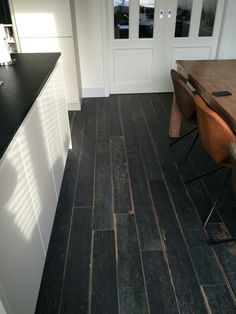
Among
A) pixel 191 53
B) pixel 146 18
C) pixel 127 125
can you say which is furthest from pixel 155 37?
pixel 127 125

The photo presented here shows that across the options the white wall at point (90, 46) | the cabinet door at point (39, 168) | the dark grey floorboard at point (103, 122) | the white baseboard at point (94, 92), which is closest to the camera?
the cabinet door at point (39, 168)

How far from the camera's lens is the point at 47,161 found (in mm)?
1771

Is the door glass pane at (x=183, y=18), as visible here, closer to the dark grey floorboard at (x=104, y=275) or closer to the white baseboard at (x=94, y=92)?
the white baseboard at (x=94, y=92)

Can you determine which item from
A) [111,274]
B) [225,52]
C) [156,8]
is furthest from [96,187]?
[225,52]

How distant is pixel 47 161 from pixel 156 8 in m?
3.02

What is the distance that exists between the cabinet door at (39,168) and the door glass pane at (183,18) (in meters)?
3.05

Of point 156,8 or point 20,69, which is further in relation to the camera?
point 156,8

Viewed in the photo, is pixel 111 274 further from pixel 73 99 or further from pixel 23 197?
pixel 73 99

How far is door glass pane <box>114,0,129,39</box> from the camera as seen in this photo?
Answer: 371cm

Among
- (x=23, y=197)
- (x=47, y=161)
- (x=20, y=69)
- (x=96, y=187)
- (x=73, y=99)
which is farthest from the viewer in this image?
(x=73, y=99)

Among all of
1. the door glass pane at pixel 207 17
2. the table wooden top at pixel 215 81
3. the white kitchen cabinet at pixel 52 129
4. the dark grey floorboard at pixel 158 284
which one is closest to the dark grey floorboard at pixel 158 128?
the table wooden top at pixel 215 81

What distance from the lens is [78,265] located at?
1.68m

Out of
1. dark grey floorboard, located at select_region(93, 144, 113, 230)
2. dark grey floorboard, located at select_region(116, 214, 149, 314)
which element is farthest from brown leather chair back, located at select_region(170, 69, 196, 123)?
dark grey floorboard, located at select_region(116, 214, 149, 314)

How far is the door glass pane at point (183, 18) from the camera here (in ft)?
12.4
